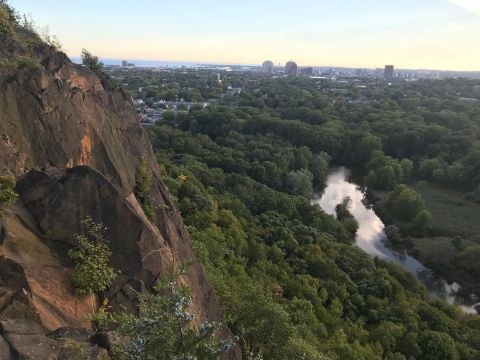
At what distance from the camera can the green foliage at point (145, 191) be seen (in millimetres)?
15420

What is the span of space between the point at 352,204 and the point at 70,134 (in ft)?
149

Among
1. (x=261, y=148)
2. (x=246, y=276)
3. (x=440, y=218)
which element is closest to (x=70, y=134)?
(x=246, y=276)

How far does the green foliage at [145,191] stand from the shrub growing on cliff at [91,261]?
3899 mm

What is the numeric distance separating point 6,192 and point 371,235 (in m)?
41.5

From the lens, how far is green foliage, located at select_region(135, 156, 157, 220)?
15.4 m

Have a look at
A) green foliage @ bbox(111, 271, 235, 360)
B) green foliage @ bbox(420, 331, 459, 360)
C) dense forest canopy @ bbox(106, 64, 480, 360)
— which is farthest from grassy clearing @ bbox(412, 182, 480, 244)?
green foliage @ bbox(111, 271, 235, 360)

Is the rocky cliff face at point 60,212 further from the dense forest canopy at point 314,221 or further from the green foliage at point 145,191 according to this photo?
the dense forest canopy at point 314,221

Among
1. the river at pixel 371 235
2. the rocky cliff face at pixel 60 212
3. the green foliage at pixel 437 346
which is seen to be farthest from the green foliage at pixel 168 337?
Result: the river at pixel 371 235

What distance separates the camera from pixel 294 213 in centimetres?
4253

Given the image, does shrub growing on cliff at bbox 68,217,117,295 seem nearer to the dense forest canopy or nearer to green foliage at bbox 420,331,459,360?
the dense forest canopy

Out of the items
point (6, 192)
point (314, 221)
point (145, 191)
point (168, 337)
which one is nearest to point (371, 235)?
point (314, 221)

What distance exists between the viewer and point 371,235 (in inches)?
1794

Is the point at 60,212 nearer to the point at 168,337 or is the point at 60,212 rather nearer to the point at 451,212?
the point at 168,337

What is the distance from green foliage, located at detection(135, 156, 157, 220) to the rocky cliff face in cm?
30
